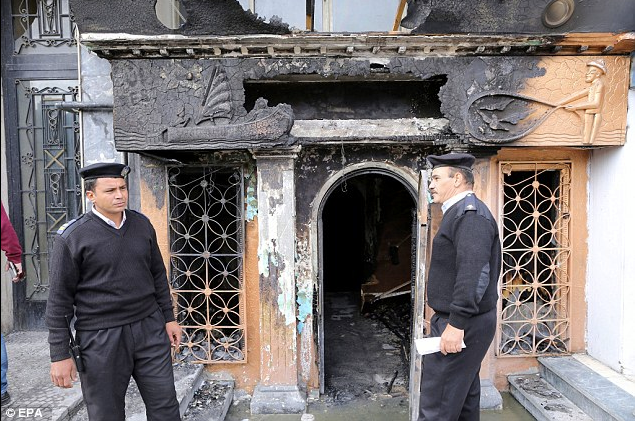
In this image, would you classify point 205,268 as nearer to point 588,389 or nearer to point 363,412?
point 363,412

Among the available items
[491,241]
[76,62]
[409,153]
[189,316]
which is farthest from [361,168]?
[76,62]

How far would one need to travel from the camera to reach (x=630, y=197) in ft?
15.7

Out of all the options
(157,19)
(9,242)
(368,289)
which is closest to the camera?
(9,242)

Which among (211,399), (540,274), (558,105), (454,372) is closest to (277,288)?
Answer: (211,399)

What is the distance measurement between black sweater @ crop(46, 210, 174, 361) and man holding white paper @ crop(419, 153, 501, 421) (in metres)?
2.16

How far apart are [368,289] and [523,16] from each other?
5331mm

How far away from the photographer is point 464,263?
3.02 metres

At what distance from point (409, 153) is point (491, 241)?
2.34 meters

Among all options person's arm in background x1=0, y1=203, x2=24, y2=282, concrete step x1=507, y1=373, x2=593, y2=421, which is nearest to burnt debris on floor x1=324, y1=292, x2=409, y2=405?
concrete step x1=507, y1=373, x2=593, y2=421

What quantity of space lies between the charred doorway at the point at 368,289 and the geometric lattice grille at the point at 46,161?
370 centimetres

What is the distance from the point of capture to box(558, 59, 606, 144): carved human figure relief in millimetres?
4691

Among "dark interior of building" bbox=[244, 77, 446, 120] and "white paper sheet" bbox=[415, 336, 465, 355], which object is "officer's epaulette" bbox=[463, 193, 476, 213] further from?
"dark interior of building" bbox=[244, 77, 446, 120]

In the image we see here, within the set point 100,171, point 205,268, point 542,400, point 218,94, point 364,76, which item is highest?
point 364,76

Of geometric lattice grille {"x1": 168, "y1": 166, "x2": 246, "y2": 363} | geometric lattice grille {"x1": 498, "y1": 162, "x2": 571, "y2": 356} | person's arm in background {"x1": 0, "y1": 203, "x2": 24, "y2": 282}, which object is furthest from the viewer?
geometric lattice grille {"x1": 498, "y1": 162, "x2": 571, "y2": 356}
